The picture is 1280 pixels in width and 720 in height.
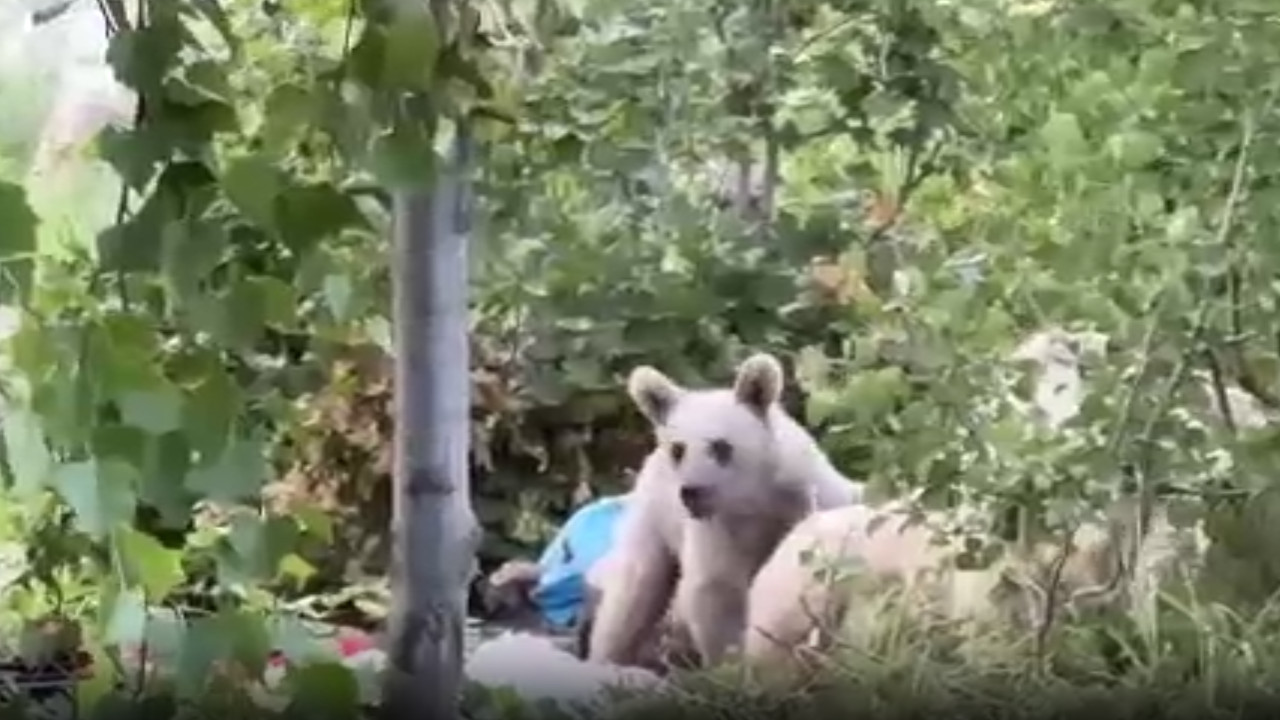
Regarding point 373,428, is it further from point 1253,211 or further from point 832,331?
point 1253,211

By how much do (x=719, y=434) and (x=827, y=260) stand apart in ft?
0.31

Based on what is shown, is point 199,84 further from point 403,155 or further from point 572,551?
point 572,551

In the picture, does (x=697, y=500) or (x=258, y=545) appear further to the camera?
(x=697, y=500)

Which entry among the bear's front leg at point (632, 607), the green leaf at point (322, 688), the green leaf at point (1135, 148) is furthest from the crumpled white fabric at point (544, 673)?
the green leaf at point (1135, 148)

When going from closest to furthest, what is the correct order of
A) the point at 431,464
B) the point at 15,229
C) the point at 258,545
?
the point at 15,229 < the point at 258,545 < the point at 431,464

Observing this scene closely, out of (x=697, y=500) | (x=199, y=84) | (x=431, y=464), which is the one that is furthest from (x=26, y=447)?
(x=697, y=500)

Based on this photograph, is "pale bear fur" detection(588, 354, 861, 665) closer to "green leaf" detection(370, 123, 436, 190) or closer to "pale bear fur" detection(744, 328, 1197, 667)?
"pale bear fur" detection(744, 328, 1197, 667)

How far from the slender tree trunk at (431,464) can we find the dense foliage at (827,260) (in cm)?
1

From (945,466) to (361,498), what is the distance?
0.91 feet

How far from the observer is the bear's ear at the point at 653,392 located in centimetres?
99

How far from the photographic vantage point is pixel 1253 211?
3.38 feet

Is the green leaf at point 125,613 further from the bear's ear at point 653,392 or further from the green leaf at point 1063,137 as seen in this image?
the green leaf at point 1063,137

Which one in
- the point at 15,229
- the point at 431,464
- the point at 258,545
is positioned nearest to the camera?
the point at 15,229

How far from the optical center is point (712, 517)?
102 cm
